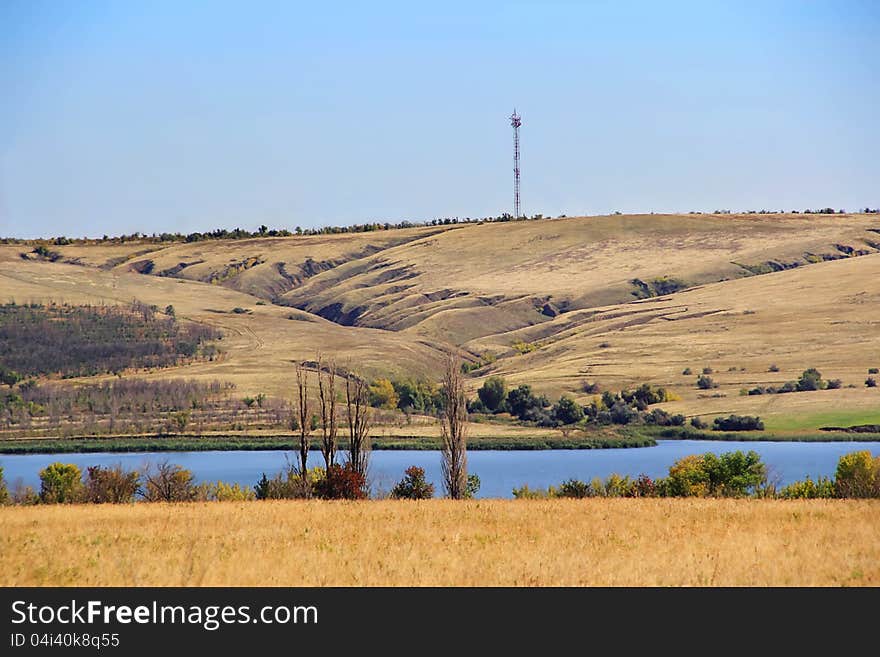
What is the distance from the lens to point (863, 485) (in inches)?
1630

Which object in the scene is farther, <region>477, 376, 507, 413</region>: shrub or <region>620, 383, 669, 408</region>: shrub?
<region>477, 376, 507, 413</region>: shrub

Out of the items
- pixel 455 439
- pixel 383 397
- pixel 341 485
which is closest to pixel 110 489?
pixel 341 485

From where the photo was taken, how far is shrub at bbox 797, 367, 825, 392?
16162cm

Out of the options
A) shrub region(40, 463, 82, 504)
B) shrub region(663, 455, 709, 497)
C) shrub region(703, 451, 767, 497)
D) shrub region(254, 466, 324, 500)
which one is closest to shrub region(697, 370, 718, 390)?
shrub region(40, 463, 82, 504)

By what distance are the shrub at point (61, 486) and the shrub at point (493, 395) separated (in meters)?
105

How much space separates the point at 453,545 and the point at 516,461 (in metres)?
106

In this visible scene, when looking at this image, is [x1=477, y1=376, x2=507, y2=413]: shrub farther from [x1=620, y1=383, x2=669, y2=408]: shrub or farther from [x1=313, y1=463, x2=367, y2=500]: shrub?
[x1=313, y1=463, x2=367, y2=500]: shrub

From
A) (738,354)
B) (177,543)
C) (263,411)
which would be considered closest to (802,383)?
(738,354)

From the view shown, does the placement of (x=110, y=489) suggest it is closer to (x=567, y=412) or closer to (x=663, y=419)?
(x=663, y=419)

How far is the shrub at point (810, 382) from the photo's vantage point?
161625mm

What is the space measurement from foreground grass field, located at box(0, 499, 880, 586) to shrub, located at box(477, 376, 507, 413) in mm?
136195

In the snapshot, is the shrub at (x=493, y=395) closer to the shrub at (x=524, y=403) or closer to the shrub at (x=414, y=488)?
the shrub at (x=524, y=403)
